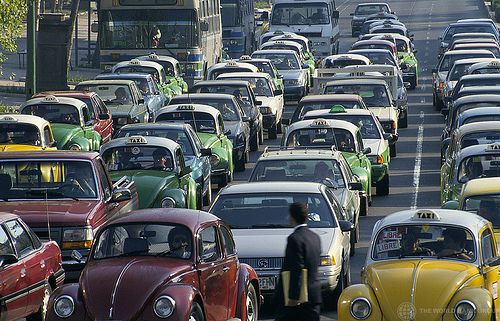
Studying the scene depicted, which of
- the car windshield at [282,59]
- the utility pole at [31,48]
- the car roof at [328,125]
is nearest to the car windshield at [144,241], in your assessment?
the car roof at [328,125]

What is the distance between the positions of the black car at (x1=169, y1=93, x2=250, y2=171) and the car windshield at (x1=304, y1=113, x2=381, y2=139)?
261 cm

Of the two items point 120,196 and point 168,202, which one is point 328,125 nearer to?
point 168,202

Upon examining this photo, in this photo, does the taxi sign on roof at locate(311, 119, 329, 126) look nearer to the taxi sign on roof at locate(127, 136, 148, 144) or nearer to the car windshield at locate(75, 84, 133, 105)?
the taxi sign on roof at locate(127, 136, 148, 144)

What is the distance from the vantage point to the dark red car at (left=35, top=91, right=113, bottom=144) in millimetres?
29906

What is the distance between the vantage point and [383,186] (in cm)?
2658

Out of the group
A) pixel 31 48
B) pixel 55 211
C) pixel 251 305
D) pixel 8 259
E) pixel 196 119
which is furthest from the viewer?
pixel 31 48

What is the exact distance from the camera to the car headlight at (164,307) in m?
13.3

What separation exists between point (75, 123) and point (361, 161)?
21.4 ft

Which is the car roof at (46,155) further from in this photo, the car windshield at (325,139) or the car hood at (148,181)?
the car windshield at (325,139)

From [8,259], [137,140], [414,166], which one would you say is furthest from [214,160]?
[8,259]

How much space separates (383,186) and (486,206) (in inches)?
361

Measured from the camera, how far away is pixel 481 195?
57.2 feet

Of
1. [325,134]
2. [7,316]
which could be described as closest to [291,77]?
[325,134]

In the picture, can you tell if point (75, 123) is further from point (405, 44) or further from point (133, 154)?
point (405, 44)
